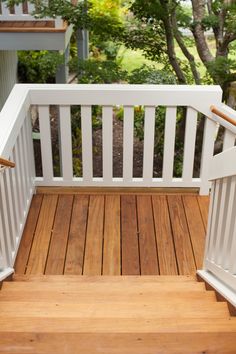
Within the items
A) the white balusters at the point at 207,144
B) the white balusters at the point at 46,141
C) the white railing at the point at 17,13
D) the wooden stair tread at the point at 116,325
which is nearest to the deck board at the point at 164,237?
the white balusters at the point at 207,144

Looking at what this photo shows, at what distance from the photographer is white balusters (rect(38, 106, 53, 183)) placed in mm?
3693

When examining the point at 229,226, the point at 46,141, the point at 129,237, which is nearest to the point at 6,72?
the point at 46,141

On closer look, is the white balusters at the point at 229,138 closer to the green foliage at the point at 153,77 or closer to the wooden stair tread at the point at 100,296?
the green foliage at the point at 153,77

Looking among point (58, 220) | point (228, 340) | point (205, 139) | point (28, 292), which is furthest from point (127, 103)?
point (228, 340)

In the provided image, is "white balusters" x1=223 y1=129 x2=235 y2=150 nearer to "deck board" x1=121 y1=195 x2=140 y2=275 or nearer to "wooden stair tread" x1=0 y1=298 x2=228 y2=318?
"deck board" x1=121 y1=195 x2=140 y2=275

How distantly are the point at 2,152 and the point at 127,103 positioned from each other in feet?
4.02

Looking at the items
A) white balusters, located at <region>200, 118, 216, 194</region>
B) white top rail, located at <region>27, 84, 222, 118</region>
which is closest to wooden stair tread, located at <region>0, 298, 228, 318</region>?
white balusters, located at <region>200, 118, 216, 194</region>

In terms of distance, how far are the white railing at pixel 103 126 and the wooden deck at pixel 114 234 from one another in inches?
5.1

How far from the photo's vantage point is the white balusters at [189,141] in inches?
144

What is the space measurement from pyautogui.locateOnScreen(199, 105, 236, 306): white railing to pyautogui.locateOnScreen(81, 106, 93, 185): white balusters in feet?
4.60

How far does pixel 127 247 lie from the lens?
339 cm

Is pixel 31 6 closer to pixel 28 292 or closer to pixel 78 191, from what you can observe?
pixel 78 191

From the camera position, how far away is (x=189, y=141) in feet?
12.3

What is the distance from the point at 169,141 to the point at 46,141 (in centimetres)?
99
